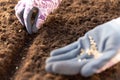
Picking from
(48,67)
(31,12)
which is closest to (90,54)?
(48,67)

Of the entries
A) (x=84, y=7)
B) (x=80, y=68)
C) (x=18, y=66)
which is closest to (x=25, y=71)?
(x=18, y=66)

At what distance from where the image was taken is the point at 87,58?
100 centimetres

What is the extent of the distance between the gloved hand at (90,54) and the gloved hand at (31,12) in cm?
25

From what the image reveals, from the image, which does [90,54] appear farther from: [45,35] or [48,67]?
[45,35]

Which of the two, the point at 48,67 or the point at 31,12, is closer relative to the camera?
the point at 48,67

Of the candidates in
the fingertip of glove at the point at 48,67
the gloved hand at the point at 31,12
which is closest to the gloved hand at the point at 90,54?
the fingertip of glove at the point at 48,67

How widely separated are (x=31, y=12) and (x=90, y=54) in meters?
0.38

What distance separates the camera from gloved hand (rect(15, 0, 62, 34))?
1.25m

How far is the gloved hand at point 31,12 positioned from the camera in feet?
4.11

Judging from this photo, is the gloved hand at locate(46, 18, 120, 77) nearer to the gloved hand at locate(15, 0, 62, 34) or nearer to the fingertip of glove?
the fingertip of glove

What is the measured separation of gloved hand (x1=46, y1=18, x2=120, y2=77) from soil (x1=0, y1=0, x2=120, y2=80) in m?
0.04

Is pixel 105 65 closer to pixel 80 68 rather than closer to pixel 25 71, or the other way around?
pixel 80 68

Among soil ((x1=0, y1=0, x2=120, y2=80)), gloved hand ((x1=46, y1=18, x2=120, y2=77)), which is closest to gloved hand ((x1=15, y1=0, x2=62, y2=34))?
soil ((x1=0, y1=0, x2=120, y2=80))

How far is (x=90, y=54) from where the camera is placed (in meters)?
1.01
